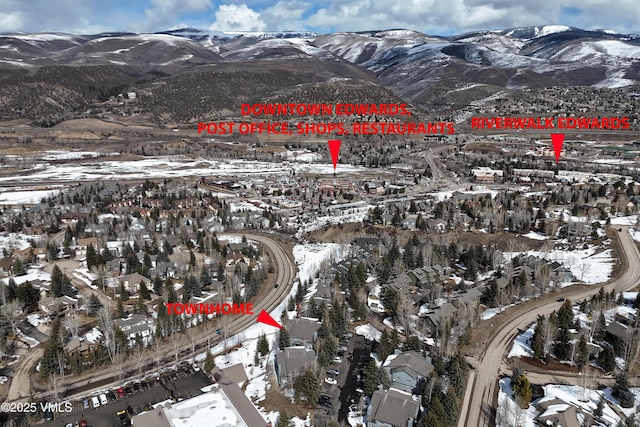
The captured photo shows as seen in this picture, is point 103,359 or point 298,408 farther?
point 103,359

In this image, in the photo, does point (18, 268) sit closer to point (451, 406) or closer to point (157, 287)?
point (157, 287)

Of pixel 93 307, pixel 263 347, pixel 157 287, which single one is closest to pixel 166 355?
pixel 263 347

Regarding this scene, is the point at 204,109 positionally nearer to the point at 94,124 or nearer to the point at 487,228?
the point at 94,124

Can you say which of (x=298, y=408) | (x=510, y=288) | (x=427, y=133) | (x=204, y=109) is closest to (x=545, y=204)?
(x=510, y=288)

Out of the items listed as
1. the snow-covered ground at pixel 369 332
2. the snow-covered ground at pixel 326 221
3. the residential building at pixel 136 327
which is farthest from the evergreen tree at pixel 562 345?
the snow-covered ground at pixel 326 221

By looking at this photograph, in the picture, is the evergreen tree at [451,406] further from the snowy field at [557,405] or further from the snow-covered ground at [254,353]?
the snow-covered ground at [254,353]

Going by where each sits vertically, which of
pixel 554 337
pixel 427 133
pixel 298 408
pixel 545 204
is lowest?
pixel 298 408

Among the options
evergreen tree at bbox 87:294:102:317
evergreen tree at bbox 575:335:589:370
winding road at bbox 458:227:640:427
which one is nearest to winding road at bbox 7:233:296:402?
evergreen tree at bbox 87:294:102:317
